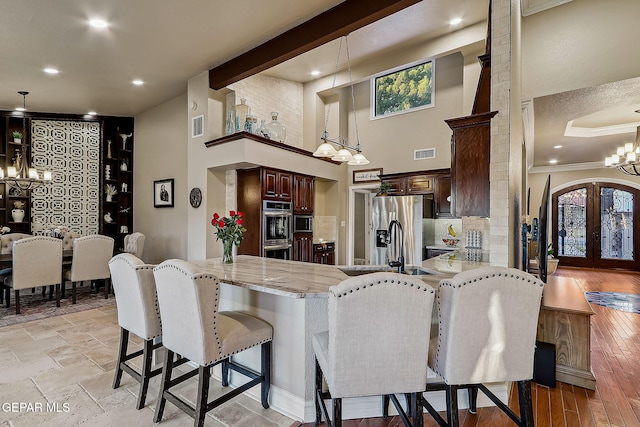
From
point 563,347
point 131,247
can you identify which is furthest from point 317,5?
point 131,247

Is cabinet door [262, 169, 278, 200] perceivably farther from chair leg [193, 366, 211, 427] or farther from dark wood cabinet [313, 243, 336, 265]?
chair leg [193, 366, 211, 427]

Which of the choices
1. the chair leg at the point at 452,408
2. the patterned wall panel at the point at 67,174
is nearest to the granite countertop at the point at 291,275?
the chair leg at the point at 452,408

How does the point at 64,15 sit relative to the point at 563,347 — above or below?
above

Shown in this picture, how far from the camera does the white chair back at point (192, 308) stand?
1726mm

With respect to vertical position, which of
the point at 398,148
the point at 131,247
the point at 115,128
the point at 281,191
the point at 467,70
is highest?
the point at 467,70

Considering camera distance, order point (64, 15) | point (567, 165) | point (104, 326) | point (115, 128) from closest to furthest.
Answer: point (64, 15) → point (104, 326) → point (115, 128) → point (567, 165)

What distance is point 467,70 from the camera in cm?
521

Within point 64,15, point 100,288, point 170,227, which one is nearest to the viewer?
point 64,15

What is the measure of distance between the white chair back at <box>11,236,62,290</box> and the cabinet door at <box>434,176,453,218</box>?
225 inches

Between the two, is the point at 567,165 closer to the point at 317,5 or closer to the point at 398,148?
the point at 398,148

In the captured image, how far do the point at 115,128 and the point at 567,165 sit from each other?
11464 millimetres

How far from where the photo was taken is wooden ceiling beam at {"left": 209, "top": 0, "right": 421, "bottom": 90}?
3.20 meters

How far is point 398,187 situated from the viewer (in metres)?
6.04

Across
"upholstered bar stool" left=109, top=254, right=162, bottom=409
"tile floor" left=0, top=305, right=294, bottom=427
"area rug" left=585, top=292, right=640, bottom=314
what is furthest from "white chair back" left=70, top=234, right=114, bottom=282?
"area rug" left=585, top=292, right=640, bottom=314
